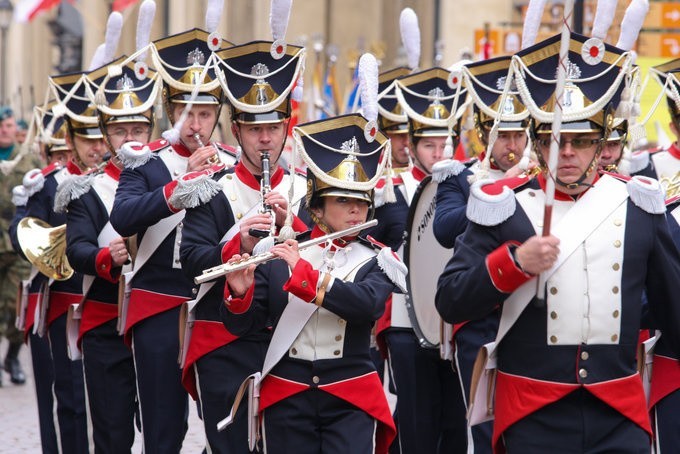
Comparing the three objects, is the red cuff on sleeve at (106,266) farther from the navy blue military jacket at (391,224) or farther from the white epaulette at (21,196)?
the white epaulette at (21,196)

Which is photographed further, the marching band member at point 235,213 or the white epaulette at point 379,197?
the white epaulette at point 379,197

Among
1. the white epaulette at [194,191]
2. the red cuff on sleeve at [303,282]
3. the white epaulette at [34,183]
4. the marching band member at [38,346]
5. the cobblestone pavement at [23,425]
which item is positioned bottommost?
the cobblestone pavement at [23,425]

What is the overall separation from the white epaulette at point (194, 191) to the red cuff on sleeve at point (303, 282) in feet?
3.76

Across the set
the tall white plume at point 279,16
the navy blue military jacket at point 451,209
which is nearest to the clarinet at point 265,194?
Answer: the tall white plume at point 279,16

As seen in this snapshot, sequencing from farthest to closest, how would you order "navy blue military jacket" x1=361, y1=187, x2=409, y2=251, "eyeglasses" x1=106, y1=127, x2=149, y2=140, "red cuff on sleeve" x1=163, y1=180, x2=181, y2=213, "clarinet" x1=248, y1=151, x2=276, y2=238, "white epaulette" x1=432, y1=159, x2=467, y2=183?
"eyeglasses" x1=106, y1=127, x2=149, y2=140 → "navy blue military jacket" x1=361, y1=187, x2=409, y2=251 → "white epaulette" x1=432, y1=159, x2=467, y2=183 → "red cuff on sleeve" x1=163, y1=180, x2=181, y2=213 → "clarinet" x1=248, y1=151, x2=276, y2=238

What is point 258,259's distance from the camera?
6191mm

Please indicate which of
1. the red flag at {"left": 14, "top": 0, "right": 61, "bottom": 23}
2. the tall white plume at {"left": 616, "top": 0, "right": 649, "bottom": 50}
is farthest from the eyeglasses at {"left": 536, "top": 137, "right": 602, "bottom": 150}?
the red flag at {"left": 14, "top": 0, "right": 61, "bottom": 23}

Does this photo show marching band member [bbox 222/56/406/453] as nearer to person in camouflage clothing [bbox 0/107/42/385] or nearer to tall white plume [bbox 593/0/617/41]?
tall white plume [bbox 593/0/617/41]

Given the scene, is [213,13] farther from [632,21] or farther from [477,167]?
[632,21]

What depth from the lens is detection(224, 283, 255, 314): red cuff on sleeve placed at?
632cm

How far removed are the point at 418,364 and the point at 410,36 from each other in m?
2.13

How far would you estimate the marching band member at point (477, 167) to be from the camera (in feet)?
25.4

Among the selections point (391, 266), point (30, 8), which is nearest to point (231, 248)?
point (391, 266)

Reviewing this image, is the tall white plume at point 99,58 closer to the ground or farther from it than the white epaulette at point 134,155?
farther from it
